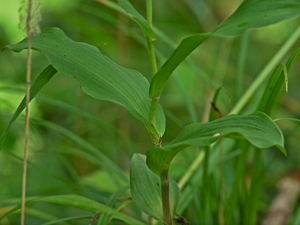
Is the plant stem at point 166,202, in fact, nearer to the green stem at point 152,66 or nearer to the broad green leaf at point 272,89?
the green stem at point 152,66

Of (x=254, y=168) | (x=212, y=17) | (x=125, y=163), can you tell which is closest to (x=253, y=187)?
(x=254, y=168)

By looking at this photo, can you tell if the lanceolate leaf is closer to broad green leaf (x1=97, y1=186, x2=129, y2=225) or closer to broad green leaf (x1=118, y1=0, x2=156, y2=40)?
broad green leaf (x1=118, y1=0, x2=156, y2=40)

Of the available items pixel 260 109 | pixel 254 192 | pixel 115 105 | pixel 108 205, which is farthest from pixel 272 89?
pixel 115 105

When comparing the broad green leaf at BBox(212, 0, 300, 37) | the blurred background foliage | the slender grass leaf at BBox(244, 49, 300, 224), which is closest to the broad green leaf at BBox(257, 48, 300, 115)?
the slender grass leaf at BBox(244, 49, 300, 224)

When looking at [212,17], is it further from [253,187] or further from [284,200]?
[253,187]

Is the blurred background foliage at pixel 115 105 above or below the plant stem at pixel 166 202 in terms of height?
above

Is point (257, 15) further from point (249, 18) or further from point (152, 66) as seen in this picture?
point (152, 66)

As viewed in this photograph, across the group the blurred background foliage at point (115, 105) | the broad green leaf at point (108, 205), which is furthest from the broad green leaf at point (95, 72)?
the blurred background foliage at point (115, 105)
